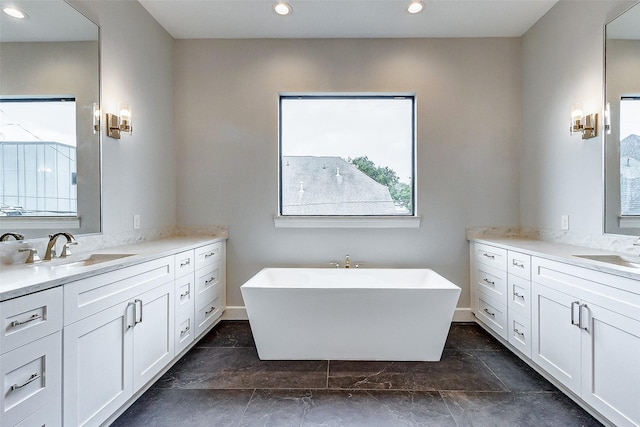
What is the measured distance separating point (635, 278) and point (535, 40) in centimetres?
249

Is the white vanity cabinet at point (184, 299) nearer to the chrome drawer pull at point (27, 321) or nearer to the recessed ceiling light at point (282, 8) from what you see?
the chrome drawer pull at point (27, 321)

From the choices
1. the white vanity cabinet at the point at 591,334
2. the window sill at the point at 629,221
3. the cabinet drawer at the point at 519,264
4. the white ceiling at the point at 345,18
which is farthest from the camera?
the white ceiling at the point at 345,18

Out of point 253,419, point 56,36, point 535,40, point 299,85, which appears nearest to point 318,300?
point 253,419

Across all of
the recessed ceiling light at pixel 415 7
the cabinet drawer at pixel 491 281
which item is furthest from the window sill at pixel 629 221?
the recessed ceiling light at pixel 415 7

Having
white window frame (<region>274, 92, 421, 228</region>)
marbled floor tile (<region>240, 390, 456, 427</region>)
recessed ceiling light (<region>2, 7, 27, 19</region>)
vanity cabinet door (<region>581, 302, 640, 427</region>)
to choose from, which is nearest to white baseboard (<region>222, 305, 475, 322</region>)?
white window frame (<region>274, 92, 421, 228</region>)

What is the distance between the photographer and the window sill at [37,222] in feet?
5.14

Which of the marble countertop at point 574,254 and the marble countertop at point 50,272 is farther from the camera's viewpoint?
the marble countertop at point 574,254

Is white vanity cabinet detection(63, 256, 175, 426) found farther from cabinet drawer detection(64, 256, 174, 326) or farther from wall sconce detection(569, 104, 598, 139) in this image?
wall sconce detection(569, 104, 598, 139)

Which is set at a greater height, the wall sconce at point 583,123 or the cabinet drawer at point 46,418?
the wall sconce at point 583,123

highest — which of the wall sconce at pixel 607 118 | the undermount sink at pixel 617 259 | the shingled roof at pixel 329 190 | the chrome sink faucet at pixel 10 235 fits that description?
the wall sconce at pixel 607 118

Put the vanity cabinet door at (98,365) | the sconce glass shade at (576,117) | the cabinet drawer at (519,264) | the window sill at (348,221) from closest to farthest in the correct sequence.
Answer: the vanity cabinet door at (98,365) < the cabinet drawer at (519,264) < the sconce glass shade at (576,117) < the window sill at (348,221)

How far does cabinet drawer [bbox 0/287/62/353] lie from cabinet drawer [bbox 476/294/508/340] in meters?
2.90

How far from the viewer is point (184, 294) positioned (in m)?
2.31

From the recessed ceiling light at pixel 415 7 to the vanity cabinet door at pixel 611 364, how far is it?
8.25 feet
